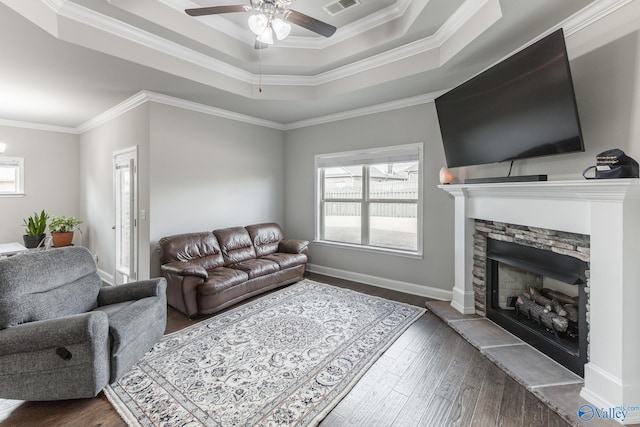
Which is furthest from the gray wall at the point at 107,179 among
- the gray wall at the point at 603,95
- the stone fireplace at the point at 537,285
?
the gray wall at the point at 603,95

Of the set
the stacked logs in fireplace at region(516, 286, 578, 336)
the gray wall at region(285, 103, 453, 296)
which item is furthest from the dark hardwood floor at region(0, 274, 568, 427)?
the gray wall at region(285, 103, 453, 296)

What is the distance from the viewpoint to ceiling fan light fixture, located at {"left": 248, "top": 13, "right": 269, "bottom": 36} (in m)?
2.08

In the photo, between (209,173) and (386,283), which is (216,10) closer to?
(209,173)

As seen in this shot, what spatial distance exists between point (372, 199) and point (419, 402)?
3.14 m

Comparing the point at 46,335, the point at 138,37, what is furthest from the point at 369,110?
the point at 46,335

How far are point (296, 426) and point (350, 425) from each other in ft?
1.11

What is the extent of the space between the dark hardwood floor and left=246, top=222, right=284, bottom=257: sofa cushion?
278 centimetres

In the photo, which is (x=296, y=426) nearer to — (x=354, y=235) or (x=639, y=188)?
(x=639, y=188)

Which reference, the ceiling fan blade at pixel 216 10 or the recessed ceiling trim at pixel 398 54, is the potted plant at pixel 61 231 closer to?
the recessed ceiling trim at pixel 398 54

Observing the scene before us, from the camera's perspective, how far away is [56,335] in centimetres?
185

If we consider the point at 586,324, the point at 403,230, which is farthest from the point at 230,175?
the point at 586,324

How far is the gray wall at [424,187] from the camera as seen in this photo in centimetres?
392

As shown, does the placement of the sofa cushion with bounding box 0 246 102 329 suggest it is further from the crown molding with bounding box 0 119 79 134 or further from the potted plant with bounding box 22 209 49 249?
the crown molding with bounding box 0 119 79 134

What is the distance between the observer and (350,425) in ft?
5.88
